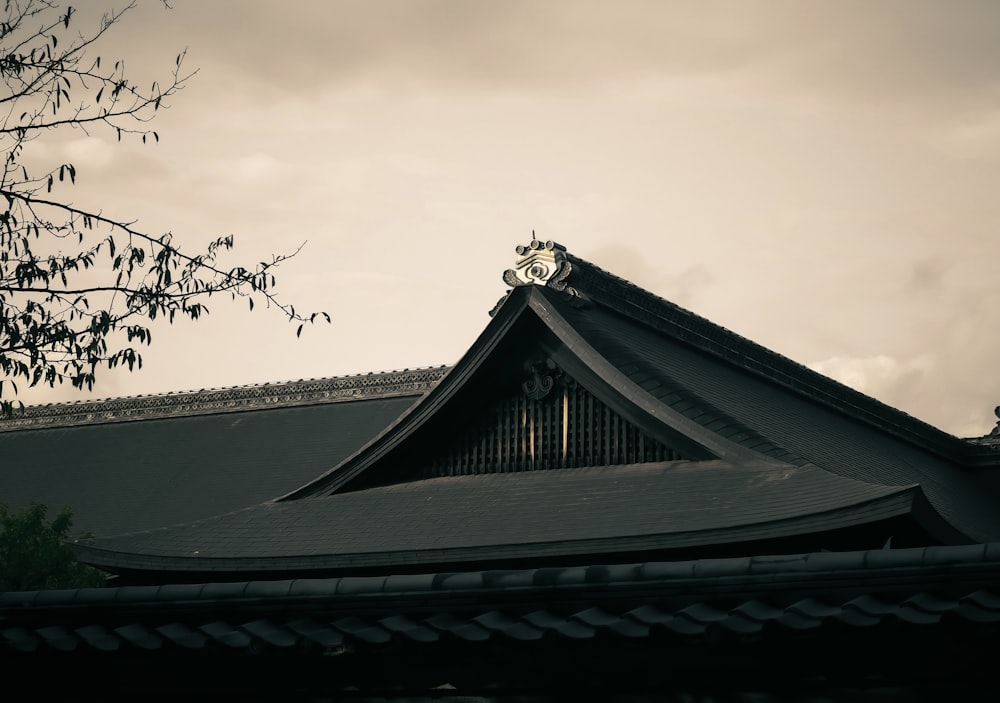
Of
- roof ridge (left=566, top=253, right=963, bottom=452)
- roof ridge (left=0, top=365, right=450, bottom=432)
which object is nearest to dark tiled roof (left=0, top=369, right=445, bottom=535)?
roof ridge (left=0, top=365, right=450, bottom=432)

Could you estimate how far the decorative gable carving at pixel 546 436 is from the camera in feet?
44.4

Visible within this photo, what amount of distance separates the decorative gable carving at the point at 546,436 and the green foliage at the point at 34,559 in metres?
6.19

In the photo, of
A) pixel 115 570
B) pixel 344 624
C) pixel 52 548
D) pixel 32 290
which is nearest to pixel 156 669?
pixel 344 624

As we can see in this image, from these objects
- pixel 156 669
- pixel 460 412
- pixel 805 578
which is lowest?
pixel 156 669

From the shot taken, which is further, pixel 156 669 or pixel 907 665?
pixel 156 669

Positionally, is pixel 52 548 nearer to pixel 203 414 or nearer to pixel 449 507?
pixel 449 507

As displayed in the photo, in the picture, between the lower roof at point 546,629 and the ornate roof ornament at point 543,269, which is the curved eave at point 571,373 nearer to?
the ornate roof ornament at point 543,269

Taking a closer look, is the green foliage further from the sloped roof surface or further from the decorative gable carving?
the sloped roof surface

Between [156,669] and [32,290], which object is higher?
[32,290]

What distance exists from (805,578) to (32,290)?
263 inches

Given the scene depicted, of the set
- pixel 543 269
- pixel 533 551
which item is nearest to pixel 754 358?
pixel 543 269

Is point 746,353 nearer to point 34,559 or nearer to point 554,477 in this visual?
point 554,477

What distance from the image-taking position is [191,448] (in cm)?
2720

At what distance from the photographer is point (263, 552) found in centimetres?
1316
